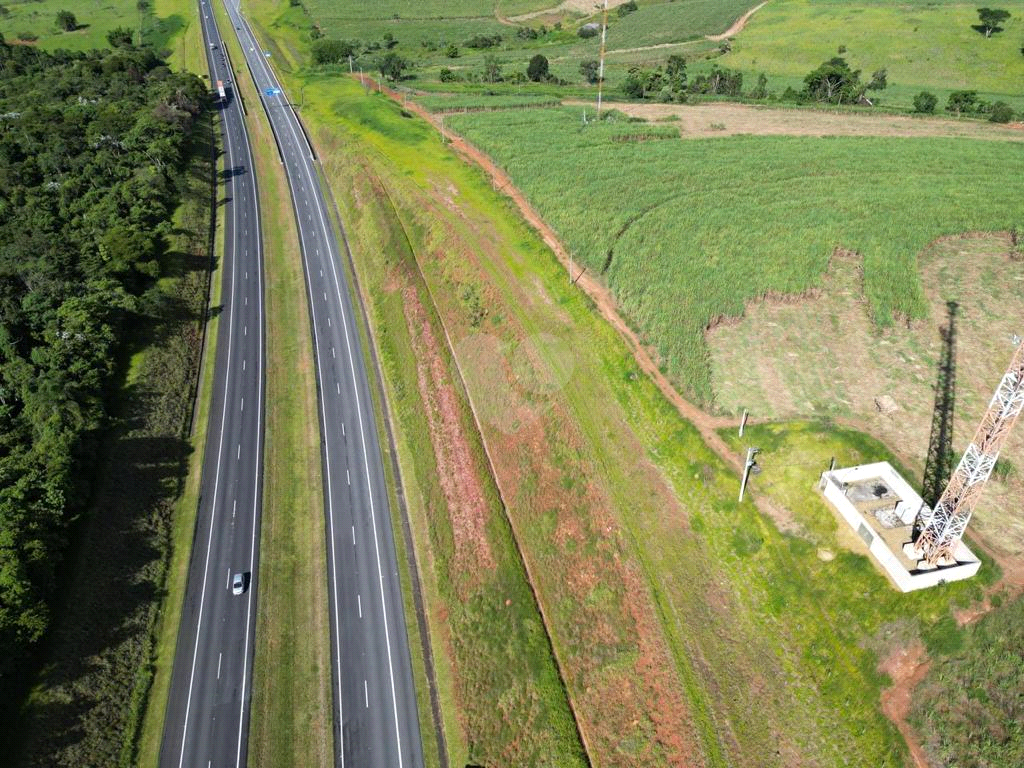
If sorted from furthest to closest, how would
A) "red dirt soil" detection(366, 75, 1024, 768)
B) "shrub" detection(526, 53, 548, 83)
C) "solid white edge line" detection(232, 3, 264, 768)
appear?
"shrub" detection(526, 53, 548, 83), "solid white edge line" detection(232, 3, 264, 768), "red dirt soil" detection(366, 75, 1024, 768)

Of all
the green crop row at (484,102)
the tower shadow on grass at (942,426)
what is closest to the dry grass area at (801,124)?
the green crop row at (484,102)

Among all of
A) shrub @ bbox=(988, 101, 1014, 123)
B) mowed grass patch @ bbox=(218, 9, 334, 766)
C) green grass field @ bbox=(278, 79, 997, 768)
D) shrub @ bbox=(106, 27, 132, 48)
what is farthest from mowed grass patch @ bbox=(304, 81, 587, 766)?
shrub @ bbox=(106, 27, 132, 48)

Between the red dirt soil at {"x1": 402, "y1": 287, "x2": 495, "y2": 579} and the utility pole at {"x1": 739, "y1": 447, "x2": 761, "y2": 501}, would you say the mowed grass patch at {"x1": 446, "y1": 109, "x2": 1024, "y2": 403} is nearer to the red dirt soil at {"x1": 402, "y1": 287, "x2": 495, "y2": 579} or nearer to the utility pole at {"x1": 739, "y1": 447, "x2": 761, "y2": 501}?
the utility pole at {"x1": 739, "y1": 447, "x2": 761, "y2": 501}

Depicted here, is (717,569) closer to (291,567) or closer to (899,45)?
(291,567)

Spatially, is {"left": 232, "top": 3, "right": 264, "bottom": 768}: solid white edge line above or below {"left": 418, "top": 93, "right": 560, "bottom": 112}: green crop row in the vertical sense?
below

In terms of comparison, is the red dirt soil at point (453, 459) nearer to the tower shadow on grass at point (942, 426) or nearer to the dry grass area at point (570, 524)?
the dry grass area at point (570, 524)

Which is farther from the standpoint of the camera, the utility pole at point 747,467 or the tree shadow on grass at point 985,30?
the tree shadow on grass at point 985,30

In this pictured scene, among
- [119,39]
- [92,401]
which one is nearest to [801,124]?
[92,401]
